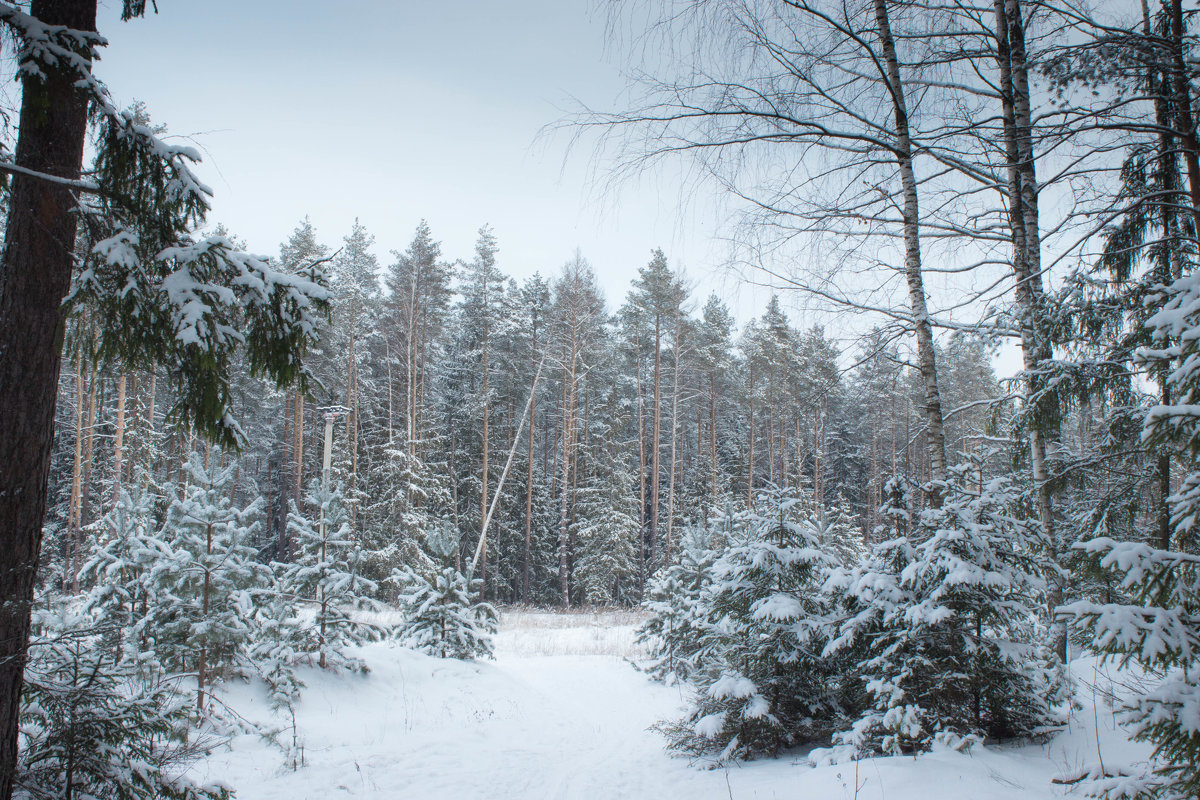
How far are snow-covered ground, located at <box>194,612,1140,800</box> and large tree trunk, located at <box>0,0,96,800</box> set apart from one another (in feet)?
9.74

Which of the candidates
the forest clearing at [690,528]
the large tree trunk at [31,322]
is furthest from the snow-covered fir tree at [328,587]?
the large tree trunk at [31,322]

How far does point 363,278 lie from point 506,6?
2310 cm

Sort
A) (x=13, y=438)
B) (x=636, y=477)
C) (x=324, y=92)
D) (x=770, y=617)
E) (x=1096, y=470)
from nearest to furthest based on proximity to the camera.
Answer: (x=13, y=438), (x=770, y=617), (x=1096, y=470), (x=636, y=477), (x=324, y=92)

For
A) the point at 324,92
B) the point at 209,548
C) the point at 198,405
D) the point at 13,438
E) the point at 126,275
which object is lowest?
the point at 209,548

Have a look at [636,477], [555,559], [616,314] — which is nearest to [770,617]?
→ [636,477]

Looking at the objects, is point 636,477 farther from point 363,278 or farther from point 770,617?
point 770,617

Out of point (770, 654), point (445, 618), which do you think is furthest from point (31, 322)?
point (445, 618)

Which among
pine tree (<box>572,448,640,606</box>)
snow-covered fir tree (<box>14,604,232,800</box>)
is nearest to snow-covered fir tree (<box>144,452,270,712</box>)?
snow-covered fir tree (<box>14,604,232,800</box>)

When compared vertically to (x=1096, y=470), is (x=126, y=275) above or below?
above

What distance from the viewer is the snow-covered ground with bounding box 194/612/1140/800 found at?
3.82 meters

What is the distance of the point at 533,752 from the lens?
22.2ft

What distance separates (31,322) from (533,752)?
6473 mm

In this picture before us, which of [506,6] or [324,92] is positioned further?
[324,92]

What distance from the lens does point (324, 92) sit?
115 meters
